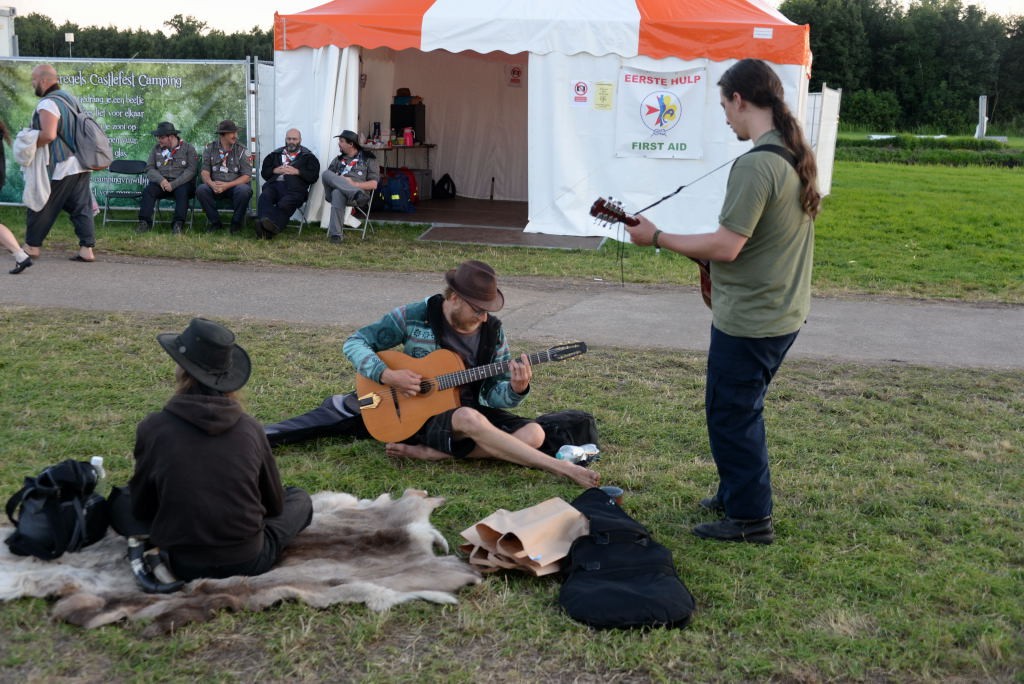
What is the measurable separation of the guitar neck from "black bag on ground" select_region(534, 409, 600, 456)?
416mm

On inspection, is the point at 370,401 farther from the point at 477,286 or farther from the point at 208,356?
Result: the point at 208,356

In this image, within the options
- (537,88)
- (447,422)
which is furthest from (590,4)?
(447,422)

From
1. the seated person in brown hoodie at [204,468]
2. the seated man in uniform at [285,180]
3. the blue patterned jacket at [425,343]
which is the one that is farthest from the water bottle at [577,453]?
the seated man in uniform at [285,180]

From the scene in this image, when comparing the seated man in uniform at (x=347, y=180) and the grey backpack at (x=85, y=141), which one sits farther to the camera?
the seated man in uniform at (x=347, y=180)

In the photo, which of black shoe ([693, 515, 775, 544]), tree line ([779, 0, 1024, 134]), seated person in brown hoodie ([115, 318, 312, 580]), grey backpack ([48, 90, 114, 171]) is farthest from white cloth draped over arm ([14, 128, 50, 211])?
tree line ([779, 0, 1024, 134])

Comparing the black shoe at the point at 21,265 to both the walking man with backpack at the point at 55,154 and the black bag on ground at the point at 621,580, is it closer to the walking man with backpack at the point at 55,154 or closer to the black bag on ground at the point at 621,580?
the walking man with backpack at the point at 55,154

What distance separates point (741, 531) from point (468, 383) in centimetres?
158

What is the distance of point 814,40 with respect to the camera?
4866cm

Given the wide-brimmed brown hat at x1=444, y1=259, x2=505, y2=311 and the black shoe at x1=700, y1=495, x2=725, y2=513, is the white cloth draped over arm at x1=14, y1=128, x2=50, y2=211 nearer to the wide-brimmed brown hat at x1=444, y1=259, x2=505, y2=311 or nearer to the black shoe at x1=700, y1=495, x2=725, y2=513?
the wide-brimmed brown hat at x1=444, y1=259, x2=505, y2=311

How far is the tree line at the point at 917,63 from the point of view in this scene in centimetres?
4744

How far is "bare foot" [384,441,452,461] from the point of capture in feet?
17.2

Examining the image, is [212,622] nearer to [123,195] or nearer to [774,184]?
[774,184]

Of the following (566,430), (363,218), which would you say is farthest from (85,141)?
(566,430)

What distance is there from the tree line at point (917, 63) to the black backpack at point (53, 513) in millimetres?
46852
